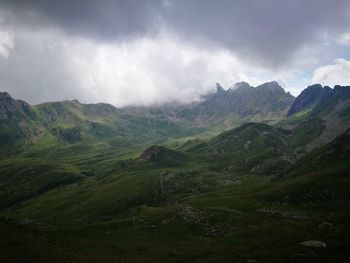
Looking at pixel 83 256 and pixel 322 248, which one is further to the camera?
pixel 83 256

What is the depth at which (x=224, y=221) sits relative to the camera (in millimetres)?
71875

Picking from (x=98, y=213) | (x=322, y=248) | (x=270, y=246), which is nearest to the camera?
(x=322, y=248)

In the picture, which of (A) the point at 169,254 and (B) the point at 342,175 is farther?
(B) the point at 342,175

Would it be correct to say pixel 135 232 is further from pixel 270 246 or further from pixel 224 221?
pixel 270 246

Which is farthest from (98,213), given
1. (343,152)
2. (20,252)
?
(20,252)

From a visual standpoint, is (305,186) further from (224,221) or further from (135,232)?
(135,232)

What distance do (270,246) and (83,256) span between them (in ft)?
79.2

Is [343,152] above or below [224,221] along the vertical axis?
above

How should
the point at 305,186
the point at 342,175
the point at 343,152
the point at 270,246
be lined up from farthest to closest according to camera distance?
the point at 343,152 < the point at 342,175 < the point at 305,186 < the point at 270,246

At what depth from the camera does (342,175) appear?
11325 cm

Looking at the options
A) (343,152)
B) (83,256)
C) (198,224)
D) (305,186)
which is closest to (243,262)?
(83,256)

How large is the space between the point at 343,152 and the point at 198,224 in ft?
337

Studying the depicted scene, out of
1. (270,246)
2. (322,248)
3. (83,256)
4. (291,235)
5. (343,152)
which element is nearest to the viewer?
(322,248)

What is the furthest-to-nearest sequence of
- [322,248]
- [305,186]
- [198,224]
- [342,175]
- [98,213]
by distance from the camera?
[98,213]
[342,175]
[305,186]
[198,224]
[322,248]
